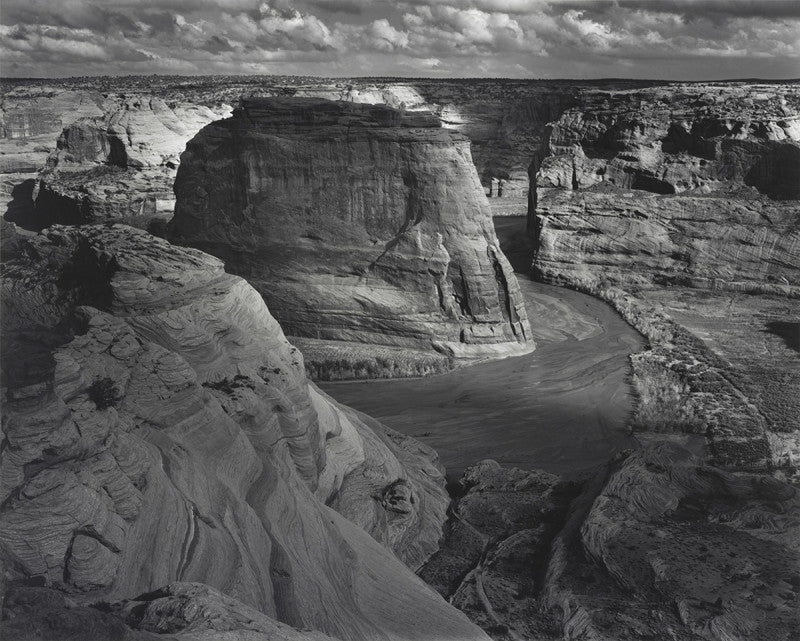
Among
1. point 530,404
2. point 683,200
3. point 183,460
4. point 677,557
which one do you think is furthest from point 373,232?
point 683,200

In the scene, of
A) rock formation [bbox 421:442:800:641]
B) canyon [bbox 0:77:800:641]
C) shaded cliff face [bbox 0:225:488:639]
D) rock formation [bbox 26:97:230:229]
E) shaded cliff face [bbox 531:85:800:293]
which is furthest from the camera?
rock formation [bbox 26:97:230:229]

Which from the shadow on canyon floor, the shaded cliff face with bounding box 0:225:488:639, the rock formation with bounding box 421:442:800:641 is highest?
the shaded cliff face with bounding box 0:225:488:639

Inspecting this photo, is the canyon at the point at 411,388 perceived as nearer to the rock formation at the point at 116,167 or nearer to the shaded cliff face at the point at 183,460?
the shaded cliff face at the point at 183,460

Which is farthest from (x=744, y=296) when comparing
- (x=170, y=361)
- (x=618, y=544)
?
(x=170, y=361)

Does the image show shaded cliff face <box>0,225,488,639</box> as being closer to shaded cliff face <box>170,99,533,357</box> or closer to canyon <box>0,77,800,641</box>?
canyon <box>0,77,800,641</box>

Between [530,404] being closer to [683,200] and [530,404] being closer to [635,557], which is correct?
[635,557]

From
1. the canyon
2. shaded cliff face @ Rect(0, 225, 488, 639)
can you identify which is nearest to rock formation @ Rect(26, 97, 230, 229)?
the canyon

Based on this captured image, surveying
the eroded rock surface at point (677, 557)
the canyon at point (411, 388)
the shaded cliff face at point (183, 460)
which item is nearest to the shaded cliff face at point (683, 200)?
the canyon at point (411, 388)
